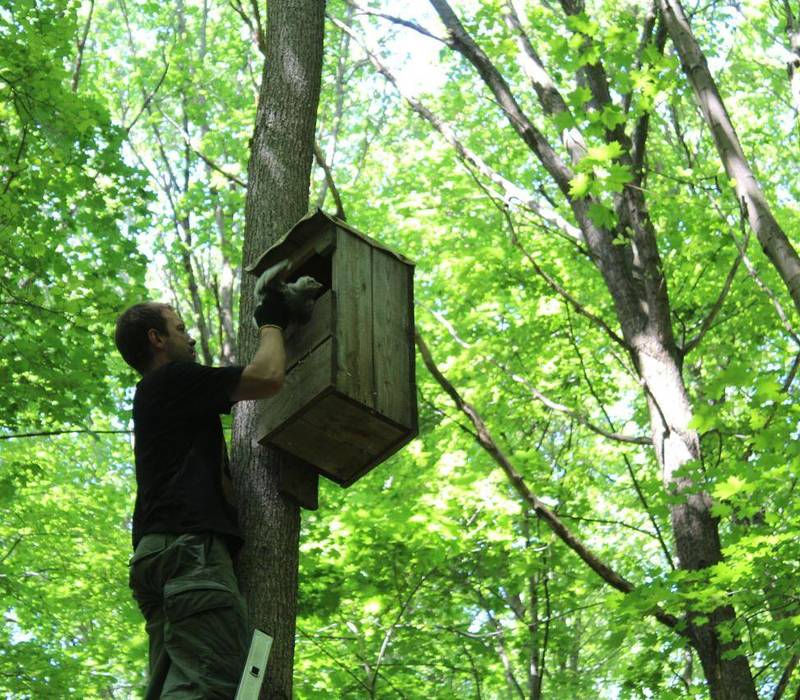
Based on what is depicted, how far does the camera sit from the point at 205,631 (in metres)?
2.43

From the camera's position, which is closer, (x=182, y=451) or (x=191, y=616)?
(x=191, y=616)

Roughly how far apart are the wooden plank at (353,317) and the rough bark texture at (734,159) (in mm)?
1539

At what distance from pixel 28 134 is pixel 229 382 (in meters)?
4.64

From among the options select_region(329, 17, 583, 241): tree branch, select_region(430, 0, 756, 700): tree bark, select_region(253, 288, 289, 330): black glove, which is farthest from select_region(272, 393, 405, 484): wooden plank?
select_region(329, 17, 583, 241): tree branch

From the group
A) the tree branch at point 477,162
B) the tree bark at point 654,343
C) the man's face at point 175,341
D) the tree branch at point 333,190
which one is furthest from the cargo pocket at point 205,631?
the tree branch at point 477,162

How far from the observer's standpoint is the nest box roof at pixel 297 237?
297 cm

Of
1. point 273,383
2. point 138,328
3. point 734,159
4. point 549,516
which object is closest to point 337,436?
point 273,383

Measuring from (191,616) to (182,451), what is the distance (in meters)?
0.47

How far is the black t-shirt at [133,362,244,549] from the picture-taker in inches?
103

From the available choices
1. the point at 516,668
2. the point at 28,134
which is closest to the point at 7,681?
the point at 28,134

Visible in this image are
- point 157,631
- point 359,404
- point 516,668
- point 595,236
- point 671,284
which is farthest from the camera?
point 516,668

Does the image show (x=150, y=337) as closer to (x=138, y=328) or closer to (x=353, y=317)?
(x=138, y=328)

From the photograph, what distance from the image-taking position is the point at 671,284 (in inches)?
331

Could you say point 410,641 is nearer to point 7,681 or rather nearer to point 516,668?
point 7,681
